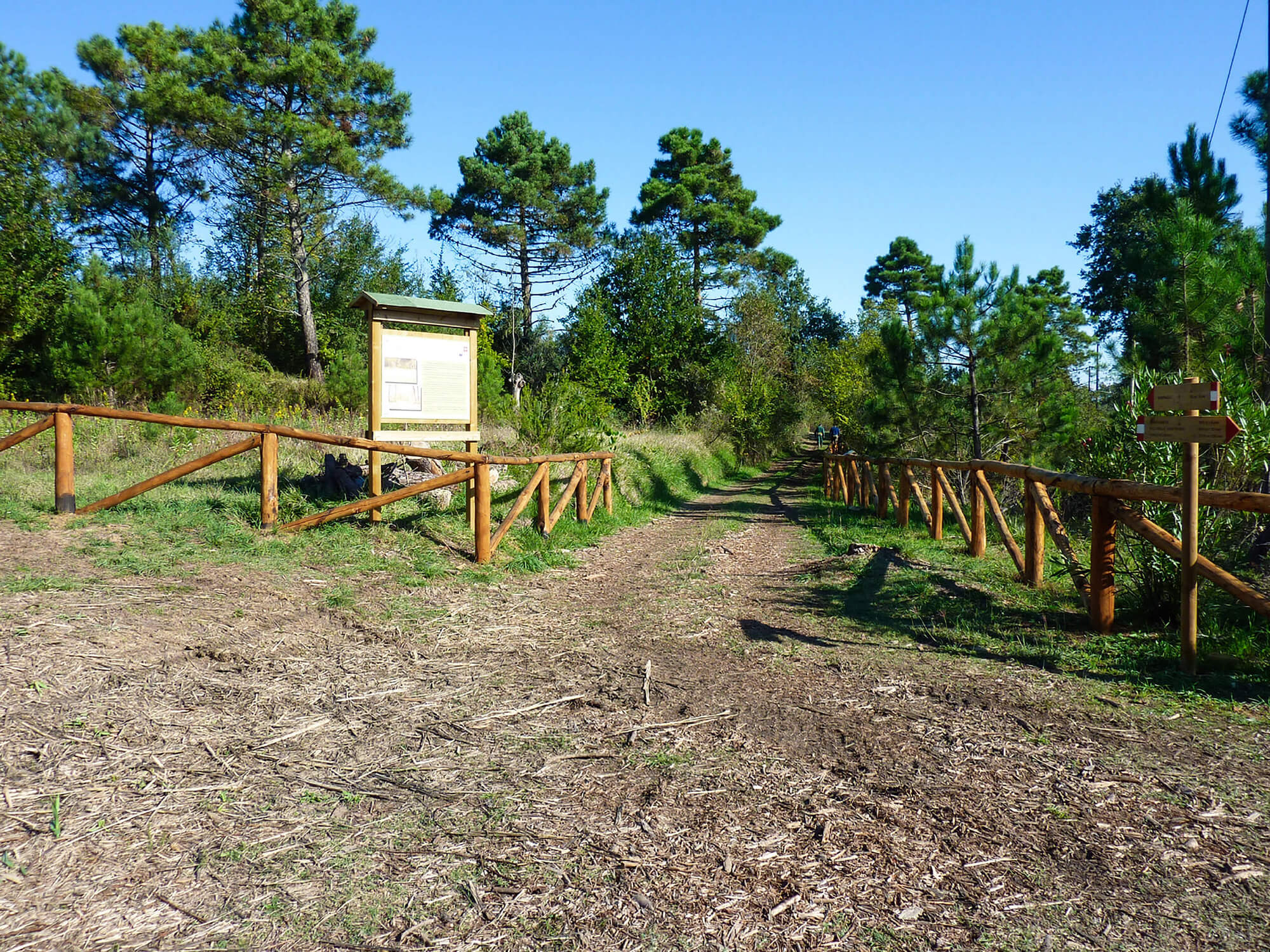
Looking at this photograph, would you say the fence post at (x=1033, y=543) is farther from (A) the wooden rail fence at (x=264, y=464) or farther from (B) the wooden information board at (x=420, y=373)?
(B) the wooden information board at (x=420, y=373)

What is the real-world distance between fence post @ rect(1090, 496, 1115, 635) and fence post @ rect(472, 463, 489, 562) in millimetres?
5121

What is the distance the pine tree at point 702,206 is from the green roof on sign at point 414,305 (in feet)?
101

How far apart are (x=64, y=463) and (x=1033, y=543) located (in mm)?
8816

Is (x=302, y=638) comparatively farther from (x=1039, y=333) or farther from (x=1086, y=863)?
(x=1039, y=333)

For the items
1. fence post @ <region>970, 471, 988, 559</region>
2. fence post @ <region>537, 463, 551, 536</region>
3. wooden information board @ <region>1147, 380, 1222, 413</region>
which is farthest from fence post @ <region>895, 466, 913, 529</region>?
wooden information board @ <region>1147, 380, 1222, 413</region>

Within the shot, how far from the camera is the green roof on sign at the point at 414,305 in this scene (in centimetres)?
870

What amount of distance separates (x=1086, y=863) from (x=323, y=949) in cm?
247

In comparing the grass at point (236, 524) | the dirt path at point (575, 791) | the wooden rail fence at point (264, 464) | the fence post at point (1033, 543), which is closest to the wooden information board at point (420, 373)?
the grass at point (236, 524)

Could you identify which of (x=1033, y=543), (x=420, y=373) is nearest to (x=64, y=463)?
(x=420, y=373)

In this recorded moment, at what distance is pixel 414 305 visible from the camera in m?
8.93

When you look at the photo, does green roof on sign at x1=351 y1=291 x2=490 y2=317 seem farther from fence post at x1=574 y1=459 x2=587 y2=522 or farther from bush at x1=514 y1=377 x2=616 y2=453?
bush at x1=514 y1=377 x2=616 y2=453

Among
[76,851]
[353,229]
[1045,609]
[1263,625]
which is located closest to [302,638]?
[76,851]

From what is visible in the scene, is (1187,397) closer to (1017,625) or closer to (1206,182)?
(1017,625)

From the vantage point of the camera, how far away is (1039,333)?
12586 mm
